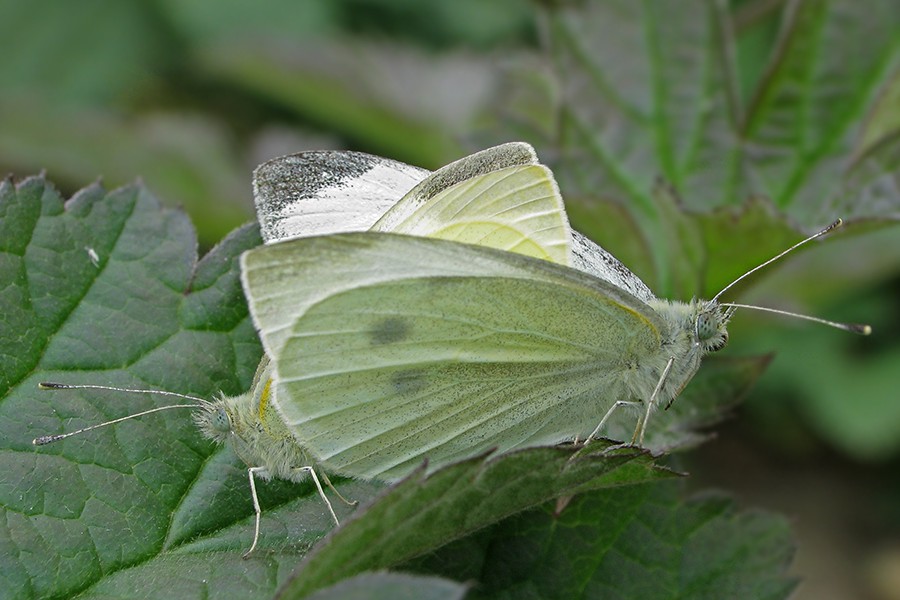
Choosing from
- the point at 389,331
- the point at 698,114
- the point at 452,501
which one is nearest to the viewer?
the point at 452,501

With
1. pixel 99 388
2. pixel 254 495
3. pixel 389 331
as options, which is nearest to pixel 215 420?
pixel 254 495

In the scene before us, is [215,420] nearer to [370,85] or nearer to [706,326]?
[706,326]

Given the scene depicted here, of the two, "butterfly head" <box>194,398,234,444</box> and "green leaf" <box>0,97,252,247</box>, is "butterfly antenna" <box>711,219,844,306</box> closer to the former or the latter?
"butterfly head" <box>194,398,234,444</box>

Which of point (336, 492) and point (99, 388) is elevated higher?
point (99, 388)

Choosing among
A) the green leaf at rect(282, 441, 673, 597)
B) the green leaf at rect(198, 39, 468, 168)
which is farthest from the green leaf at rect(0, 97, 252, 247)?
the green leaf at rect(282, 441, 673, 597)

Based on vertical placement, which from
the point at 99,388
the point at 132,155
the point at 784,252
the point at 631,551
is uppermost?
the point at 132,155

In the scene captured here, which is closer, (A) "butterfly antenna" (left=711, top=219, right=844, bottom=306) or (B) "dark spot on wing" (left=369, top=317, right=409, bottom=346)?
(B) "dark spot on wing" (left=369, top=317, right=409, bottom=346)

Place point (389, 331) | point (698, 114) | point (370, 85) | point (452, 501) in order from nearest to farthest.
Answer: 1. point (452, 501)
2. point (389, 331)
3. point (698, 114)
4. point (370, 85)
